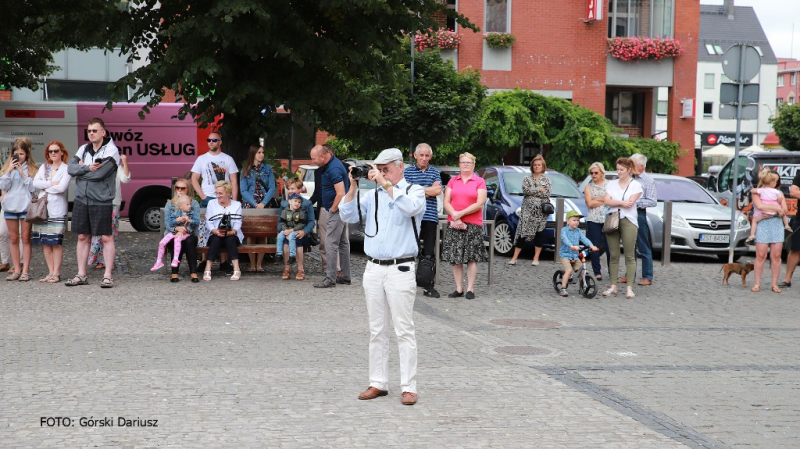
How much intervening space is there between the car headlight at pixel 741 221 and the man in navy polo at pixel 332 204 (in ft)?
24.9

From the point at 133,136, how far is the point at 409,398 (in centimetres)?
1580

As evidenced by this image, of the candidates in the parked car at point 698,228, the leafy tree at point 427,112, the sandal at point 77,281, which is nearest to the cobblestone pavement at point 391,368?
the sandal at point 77,281

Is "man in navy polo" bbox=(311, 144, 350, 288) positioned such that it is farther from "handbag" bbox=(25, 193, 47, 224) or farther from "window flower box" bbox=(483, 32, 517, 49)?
"window flower box" bbox=(483, 32, 517, 49)

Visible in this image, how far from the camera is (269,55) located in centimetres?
1370

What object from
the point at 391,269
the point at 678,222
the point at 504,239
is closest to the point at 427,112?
the point at 504,239

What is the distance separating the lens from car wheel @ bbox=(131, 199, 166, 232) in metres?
21.7

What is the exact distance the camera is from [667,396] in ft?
23.2

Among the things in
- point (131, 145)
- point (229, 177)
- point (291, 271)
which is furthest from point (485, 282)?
point (131, 145)

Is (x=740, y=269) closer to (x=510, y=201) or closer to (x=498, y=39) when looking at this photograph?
(x=510, y=201)

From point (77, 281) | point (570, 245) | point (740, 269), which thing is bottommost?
point (77, 281)

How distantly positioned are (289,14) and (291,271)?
3.55 meters

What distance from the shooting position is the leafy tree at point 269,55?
13.2 m

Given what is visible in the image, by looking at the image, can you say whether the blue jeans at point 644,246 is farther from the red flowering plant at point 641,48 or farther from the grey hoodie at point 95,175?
the red flowering plant at point 641,48

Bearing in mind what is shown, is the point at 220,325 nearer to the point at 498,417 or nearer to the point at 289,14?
the point at 498,417
